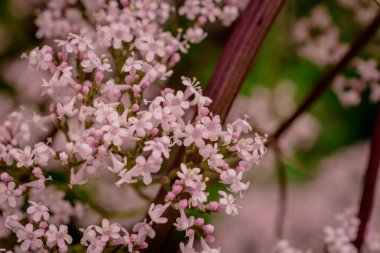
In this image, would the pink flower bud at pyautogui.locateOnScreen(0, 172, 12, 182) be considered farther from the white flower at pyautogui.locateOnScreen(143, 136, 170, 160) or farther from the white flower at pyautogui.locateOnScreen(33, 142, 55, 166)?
the white flower at pyautogui.locateOnScreen(143, 136, 170, 160)

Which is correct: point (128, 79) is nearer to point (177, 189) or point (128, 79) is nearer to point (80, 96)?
point (80, 96)

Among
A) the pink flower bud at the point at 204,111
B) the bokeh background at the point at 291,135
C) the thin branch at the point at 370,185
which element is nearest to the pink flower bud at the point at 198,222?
the pink flower bud at the point at 204,111

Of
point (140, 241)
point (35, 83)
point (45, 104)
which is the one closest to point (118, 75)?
point (140, 241)

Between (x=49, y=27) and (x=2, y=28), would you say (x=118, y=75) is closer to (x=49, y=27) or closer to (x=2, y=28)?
(x=49, y=27)

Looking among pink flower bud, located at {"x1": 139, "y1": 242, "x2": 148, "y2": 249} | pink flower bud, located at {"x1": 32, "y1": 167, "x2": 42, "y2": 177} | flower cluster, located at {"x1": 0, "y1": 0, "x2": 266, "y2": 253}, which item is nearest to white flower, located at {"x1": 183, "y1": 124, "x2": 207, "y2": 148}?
flower cluster, located at {"x1": 0, "y1": 0, "x2": 266, "y2": 253}

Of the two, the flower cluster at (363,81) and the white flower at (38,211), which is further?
the flower cluster at (363,81)

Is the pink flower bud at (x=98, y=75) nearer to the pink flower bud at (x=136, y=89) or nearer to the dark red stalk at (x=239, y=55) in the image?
the pink flower bud at (x=136, y=89)

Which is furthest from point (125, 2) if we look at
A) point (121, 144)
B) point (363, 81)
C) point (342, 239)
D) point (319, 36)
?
point (319, 36)
